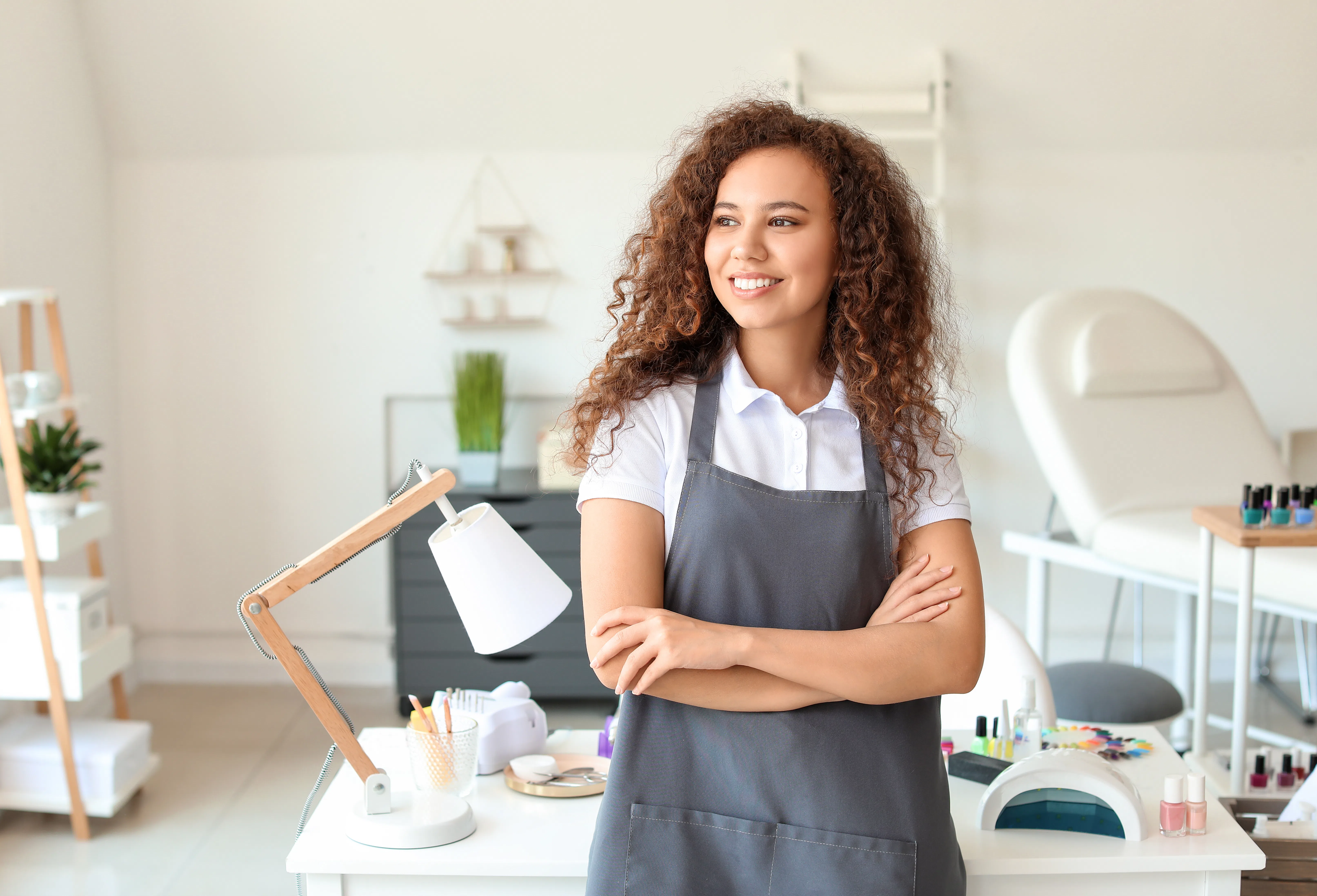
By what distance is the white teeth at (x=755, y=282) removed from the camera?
135 cm

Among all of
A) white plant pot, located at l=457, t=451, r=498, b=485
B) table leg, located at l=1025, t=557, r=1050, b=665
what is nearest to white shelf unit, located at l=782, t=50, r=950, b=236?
table leg, located at l=1025, t=557, r=1050, b=665

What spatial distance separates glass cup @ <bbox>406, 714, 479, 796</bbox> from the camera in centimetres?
153

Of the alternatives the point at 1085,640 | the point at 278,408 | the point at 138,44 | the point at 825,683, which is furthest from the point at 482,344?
the point at 825,683

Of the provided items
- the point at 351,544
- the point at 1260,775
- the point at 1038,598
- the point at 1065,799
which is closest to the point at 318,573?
the point at 351,544

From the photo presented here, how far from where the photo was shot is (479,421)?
12.7ft

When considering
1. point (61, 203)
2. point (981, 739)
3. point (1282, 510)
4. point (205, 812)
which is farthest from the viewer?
point (61, 203)

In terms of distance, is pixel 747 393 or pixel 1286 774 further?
pixel 1286 774

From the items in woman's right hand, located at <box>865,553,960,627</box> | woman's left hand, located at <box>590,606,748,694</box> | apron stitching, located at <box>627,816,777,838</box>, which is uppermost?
woman's right hand, located at <box>865,553,960,627</box>

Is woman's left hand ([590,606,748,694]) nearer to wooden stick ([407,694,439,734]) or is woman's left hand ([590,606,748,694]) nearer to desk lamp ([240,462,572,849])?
desk lamp ([240,462,572,849])

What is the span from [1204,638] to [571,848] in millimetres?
1679

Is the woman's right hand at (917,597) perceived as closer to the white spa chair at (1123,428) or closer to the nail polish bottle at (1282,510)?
the nail polish bottle at (1282,510)

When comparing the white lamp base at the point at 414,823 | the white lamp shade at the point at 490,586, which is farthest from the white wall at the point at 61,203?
the white lamp shade at the point at 490,586

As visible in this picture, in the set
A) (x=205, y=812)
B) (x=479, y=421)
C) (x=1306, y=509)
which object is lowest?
(x=205, y=812)

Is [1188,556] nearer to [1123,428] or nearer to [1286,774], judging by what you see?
[1123,428]
